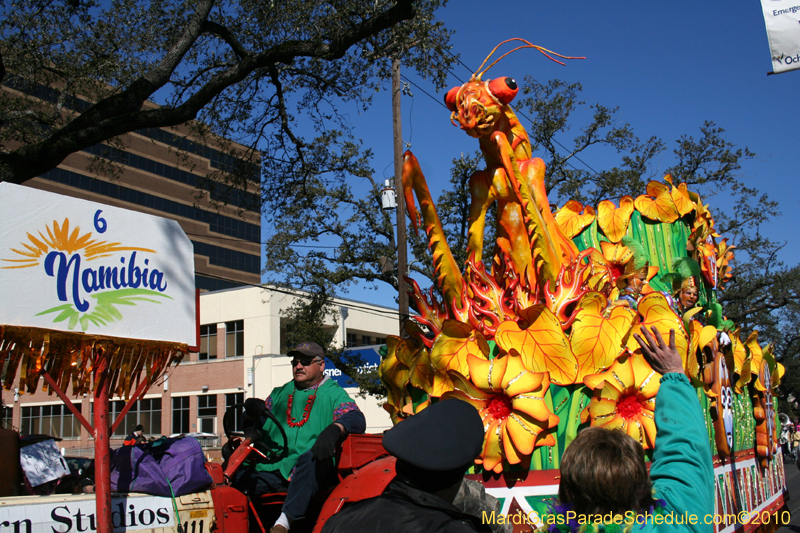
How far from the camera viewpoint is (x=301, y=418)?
4992mm

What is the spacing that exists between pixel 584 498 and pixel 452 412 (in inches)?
19.2

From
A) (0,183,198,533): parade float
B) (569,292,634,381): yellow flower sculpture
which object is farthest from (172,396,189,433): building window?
(569,292,634,381): yellow flower sculpture

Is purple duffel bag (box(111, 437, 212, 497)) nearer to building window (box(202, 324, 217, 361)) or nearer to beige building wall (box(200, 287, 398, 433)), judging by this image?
beige building wall (box(200, 287, 398, 433))

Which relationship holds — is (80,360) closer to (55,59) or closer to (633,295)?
(633,295)

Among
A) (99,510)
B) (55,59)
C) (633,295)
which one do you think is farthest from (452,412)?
(55,59)

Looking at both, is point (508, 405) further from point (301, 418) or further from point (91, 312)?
point (91, 312)

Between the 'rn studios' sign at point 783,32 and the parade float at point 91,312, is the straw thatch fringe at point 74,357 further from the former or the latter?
the 'rn studios' sign at point 783,32

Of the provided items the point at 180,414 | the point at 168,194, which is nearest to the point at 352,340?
the point at 180,414

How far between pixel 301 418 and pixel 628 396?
8.07ft

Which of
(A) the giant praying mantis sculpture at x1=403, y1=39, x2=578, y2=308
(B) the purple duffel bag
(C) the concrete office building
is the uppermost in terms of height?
(C) the concrete office building

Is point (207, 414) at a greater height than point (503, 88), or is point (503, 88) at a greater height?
point (503, 88)

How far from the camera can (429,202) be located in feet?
20.0

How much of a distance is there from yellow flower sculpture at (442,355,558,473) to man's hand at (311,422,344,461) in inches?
43.6

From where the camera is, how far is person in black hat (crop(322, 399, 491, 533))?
1854mm
